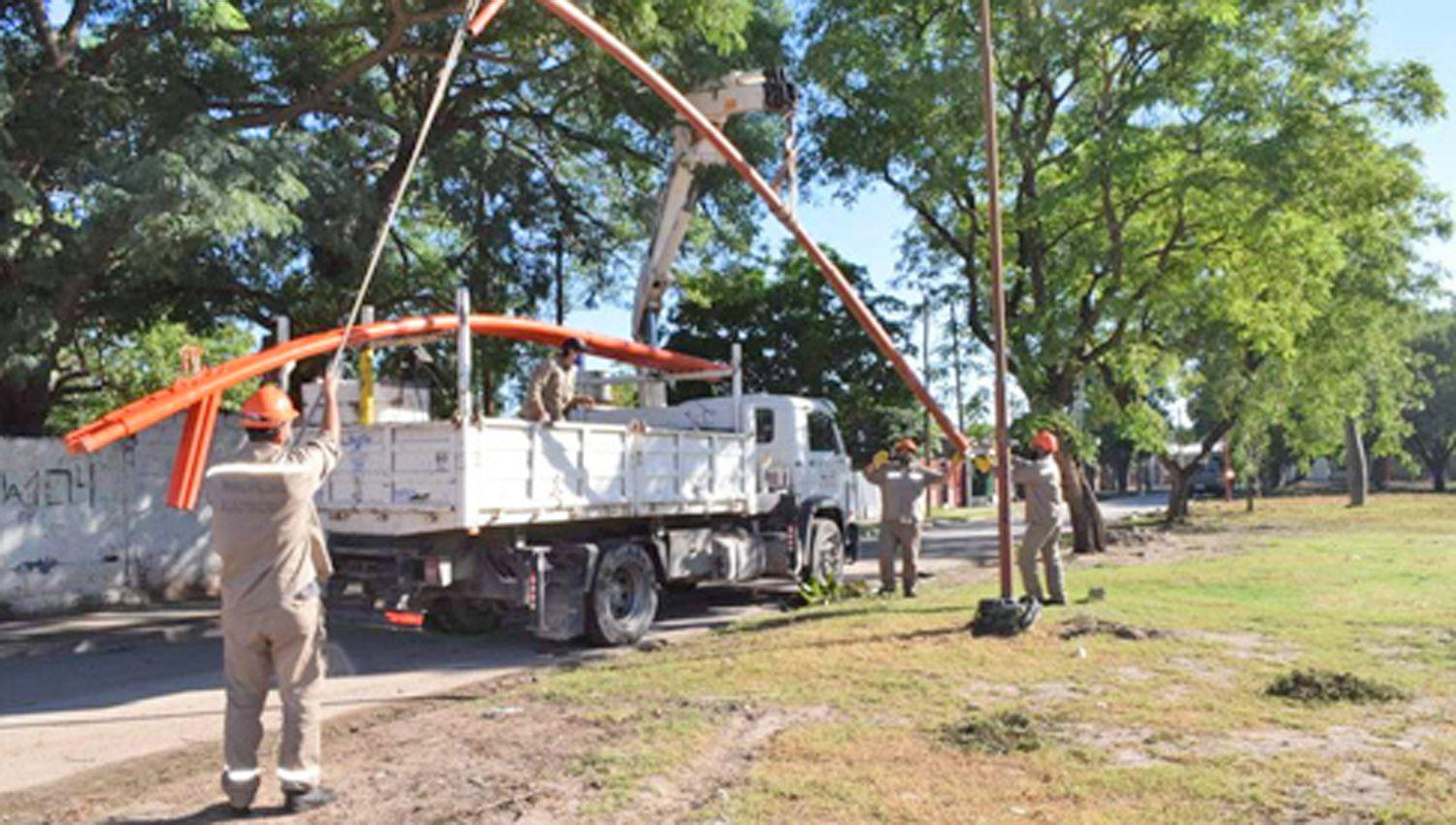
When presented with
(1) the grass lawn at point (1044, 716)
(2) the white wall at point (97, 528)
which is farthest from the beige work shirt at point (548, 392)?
(2) the white wall at point (97, 528)

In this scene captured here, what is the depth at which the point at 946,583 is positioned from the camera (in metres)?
15.2

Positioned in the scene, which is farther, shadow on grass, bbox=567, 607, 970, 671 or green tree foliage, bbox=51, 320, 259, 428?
green tree foliage, bbox=51, 320, 259, 428

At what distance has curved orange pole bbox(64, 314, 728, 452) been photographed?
801 centimetres

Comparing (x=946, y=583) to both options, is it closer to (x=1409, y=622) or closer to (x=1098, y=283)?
(x=1409, y=622)

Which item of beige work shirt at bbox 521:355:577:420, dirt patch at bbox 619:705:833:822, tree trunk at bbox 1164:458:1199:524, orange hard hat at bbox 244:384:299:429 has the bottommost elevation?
dirt patch at bbox 619:705:833:822

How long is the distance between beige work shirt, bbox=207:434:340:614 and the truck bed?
3.56m

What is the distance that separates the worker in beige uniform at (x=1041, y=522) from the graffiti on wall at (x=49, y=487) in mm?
11069

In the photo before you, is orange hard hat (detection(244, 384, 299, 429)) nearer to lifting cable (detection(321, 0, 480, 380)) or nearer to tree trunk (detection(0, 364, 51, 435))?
lifting cable (detection(321, 0, 480, 380))

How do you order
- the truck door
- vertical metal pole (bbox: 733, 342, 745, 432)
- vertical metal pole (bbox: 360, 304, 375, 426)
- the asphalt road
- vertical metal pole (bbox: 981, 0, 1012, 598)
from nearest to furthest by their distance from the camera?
the asphalt road
vertical metal pole (bbox: 981, 0, 1012, 598)
vertical metal pole (bbox: 360, 304, 375, 426)
vertical metal pole (bbox: 733, 342, 745, 432)
the truck door

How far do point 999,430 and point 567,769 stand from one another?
230 inches

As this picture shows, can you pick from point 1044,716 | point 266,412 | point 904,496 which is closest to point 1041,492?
point 904,496

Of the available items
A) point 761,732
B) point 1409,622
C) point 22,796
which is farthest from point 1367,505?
point 22,796

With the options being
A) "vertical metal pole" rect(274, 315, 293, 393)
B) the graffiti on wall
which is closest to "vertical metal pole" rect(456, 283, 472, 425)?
"vertical metal pole" rect(274, 315, 293, 393)

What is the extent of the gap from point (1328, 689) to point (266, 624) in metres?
6.40
